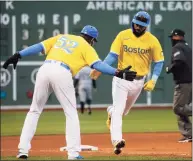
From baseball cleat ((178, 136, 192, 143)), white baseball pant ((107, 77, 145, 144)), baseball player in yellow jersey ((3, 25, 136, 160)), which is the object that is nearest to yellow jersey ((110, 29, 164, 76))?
white baseball pant ((107, 77, 145, 144))

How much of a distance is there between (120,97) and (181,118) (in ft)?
10.4

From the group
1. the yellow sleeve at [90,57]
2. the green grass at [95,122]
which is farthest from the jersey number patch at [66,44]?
the green grass at [95,122]

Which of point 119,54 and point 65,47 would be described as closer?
point 65,47

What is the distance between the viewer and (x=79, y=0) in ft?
76.8

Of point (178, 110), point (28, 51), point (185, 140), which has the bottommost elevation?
point (185, 140)

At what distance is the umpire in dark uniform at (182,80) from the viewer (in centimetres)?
1302

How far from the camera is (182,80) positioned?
1311 centimetres

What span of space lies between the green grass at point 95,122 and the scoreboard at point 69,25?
0.75 meters

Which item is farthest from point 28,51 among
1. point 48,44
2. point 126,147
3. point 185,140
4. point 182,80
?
point 185,140

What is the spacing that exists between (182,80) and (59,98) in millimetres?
4441

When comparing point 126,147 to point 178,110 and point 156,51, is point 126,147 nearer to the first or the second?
point 178,110

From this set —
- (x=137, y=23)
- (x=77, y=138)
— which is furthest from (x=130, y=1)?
(x=77, y=138)

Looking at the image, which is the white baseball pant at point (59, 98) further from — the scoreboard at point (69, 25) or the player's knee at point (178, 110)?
the scoreboard at point (69, 25)

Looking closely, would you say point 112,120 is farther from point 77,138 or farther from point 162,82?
point 162,82
